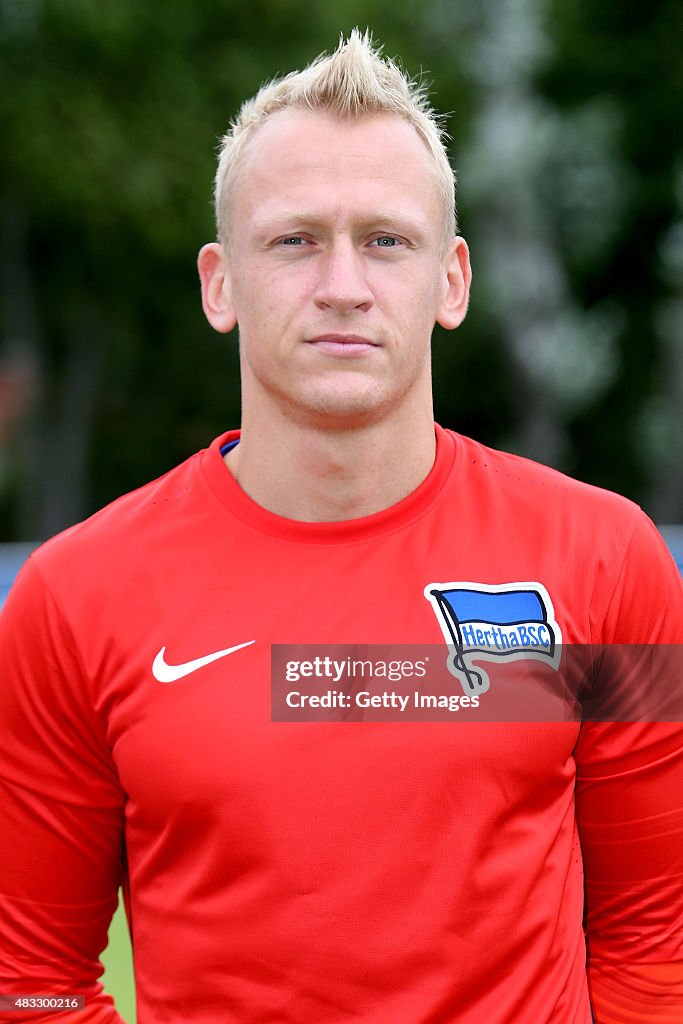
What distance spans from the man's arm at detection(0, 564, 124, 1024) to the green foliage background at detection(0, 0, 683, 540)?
1501 cm

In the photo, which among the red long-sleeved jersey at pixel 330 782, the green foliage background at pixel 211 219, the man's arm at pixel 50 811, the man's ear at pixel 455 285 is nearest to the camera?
the red long-sleeved jersey at pixel 330 782

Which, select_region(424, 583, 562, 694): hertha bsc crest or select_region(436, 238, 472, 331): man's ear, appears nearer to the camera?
select_region(424, 583, 562, 694): hertha bsc crest

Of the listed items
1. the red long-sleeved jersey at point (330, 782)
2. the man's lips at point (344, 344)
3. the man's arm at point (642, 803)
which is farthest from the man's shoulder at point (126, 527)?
the man's arm at point (642, 803)

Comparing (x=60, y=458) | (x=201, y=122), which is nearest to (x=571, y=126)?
(x=201, y=122)

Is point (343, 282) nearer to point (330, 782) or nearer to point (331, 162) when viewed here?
point (331, 162)

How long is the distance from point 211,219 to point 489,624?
15.6m

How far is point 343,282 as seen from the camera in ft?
7.13

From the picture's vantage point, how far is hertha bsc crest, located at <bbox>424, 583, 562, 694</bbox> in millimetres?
2221

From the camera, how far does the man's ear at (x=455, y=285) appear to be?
239 centimetres

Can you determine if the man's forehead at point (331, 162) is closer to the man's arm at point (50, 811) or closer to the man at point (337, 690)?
the man at point (337, 690)

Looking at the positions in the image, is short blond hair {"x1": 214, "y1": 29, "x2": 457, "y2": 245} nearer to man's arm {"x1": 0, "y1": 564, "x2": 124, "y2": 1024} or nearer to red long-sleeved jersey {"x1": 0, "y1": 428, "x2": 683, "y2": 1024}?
red long-sleeved jersey {"x1": 0, "y1": 428, "x2": 683, "y2": 1024}

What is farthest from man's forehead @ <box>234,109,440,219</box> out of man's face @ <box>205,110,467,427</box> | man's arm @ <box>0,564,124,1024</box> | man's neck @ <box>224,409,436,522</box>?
man's arm @ <box>0,564,124,1024</box>

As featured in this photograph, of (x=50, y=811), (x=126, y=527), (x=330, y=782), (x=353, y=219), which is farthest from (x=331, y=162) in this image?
(x=50, y=811)

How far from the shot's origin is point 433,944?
2133 millimetres
